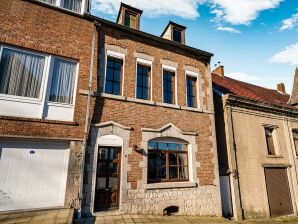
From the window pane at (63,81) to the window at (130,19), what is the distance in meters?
3.84

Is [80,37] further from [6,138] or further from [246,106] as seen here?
[246,106]

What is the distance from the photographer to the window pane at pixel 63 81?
7328 millimetres

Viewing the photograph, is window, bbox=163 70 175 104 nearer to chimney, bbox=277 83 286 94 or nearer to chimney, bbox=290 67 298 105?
chimney, bbox=290 67 298 105

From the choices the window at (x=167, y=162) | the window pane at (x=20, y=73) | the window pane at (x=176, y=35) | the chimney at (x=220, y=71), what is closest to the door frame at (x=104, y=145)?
the window at (x=167, y=162)

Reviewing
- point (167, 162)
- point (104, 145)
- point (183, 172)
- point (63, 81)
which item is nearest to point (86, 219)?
point (104, 145)

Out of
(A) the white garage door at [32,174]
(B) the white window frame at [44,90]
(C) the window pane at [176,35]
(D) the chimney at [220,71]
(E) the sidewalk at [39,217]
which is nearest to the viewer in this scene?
(E) the sidewalk at [39,217]

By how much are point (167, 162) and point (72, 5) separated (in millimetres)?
7903

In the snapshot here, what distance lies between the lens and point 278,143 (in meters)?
12.6

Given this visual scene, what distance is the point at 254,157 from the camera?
1134cm

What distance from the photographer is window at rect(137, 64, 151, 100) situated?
352 inches

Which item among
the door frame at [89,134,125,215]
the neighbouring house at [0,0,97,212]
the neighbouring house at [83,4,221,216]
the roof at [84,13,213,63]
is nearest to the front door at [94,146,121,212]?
the neighbouring house at [83,4,221,216]

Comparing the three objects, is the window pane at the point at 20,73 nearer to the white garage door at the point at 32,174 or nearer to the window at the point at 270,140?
the white garage door at the point at 32,174

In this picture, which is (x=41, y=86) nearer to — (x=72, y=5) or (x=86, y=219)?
(x=72, y=5)

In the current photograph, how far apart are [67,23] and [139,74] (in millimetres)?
3582
